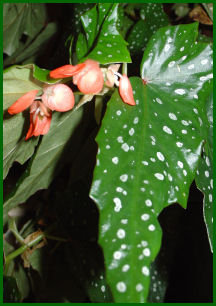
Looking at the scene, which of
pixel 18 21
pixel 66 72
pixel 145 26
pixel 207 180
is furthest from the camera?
pixel 18 21

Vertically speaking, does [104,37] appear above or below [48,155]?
above

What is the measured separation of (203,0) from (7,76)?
0.41 m

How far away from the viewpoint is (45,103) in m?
0.48

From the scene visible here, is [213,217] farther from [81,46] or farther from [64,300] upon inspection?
[64,300]

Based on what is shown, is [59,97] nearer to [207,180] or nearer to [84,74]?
[84,74]

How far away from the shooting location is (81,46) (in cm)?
50

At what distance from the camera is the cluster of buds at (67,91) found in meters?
0.43

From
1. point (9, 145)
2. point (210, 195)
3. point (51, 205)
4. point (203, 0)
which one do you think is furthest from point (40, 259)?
point (203, 0)

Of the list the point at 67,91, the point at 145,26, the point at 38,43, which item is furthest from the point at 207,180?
the point at 38,43

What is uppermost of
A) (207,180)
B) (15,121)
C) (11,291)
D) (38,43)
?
(38,43)

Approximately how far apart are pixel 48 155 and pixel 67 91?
0.78 ft

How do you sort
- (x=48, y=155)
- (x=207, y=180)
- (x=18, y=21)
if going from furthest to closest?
(x=18, y=21) → (x=48, y=155) → (x=207, y=180)

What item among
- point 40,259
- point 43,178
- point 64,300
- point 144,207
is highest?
point 144,207

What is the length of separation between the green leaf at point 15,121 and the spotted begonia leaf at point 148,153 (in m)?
0.14
